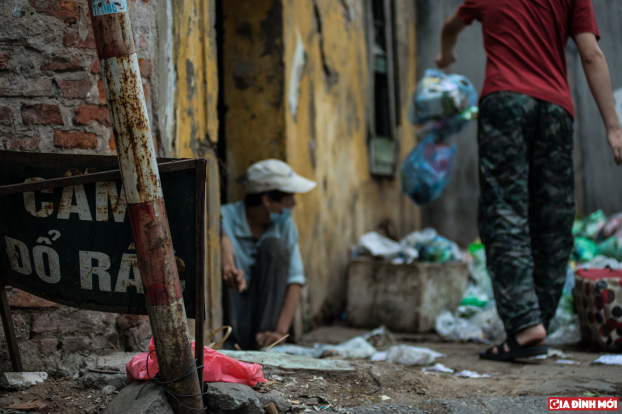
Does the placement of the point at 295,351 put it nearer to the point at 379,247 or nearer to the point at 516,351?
the point at 516,351

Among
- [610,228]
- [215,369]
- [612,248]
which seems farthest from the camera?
[610,228]

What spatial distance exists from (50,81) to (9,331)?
2.77 ft

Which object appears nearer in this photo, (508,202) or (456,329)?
(508,202)

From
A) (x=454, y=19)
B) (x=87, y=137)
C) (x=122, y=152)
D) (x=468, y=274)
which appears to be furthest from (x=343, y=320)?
(x=122, y=152)

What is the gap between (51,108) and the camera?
195 centimetres

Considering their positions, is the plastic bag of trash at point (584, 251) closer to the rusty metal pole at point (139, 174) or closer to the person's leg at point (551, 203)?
the person's leg at point (551, 203)

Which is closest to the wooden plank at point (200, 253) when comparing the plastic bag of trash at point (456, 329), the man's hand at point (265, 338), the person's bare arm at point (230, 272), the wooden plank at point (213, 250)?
the wooden plank at point (213, 250)

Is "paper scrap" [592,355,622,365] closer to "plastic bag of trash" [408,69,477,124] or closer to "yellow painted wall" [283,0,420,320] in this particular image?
"yellow painted wall" [283,0,420,320]

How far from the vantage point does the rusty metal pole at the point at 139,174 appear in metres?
1.38

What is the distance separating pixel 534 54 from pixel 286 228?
1.54 m

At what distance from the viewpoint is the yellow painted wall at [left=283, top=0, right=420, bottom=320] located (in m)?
3.62

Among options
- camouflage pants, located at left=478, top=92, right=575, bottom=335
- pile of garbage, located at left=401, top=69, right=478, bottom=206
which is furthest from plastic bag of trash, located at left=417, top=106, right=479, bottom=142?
camouflage pants, located at left=478, top=92, right=575, bottom=335

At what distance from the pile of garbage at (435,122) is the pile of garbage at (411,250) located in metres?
0.35

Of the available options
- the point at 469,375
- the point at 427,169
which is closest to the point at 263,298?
the point at 469,375
